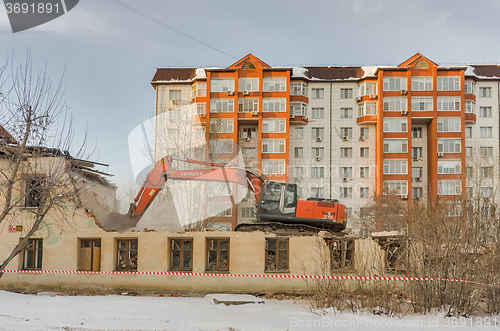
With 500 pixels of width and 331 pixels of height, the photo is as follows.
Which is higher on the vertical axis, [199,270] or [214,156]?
[214,156]

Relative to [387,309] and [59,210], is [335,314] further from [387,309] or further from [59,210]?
[59,210]

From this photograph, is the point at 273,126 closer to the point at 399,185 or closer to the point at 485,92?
the point at 399,185

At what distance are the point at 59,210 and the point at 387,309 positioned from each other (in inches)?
460

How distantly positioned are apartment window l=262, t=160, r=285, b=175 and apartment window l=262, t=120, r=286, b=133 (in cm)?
305

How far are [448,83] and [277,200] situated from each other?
31.8 meters

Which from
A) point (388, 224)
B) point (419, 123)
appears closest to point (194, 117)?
point (388, 224)

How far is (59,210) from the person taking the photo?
15.3 meters

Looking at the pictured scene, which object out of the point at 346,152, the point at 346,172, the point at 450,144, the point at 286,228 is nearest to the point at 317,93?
the point at 346,152

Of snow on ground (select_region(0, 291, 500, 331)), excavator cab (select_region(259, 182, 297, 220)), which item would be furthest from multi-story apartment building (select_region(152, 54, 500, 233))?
snow on ground (select_region(0, 291, 500, 331))

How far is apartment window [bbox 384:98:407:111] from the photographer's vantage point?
40.6 metres

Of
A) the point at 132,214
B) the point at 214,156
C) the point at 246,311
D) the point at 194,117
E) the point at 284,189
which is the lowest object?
the point at 246,311

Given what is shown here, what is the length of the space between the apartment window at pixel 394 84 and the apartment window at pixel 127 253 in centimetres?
3248

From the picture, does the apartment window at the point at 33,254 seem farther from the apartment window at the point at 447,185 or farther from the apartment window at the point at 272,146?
the apartment window at the point at 447,185

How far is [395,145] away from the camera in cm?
4072
